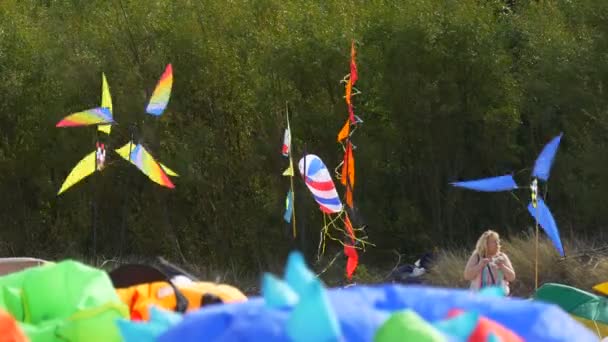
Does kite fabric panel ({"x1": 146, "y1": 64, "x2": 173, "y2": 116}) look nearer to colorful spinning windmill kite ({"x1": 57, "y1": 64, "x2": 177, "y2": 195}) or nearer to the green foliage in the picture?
colorful spinning windmill kite ({"x1": 57, "y1": 64, "x2": 177, "y2": 195})

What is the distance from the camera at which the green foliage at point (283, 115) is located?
527 inches

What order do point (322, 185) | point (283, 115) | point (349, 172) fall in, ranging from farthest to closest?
point (283, 115) → point (349, 172) → point (322, 185)

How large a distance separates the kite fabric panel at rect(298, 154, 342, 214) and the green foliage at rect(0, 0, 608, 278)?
9.99 ft

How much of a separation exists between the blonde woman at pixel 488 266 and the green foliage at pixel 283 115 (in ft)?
17.5

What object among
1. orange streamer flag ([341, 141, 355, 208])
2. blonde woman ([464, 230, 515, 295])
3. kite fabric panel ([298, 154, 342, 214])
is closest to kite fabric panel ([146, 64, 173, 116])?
kite fabric panel ([298, 154, 342, 214])

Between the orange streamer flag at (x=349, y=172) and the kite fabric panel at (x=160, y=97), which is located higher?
the kite fabric panel at (x=160, y=97)

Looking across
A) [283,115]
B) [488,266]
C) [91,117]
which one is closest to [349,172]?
[91,117]

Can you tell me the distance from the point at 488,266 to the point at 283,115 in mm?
7540

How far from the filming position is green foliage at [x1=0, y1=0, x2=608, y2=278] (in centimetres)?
1340

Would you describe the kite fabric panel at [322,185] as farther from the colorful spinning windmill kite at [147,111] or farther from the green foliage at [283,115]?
the green foliage at [283,115]

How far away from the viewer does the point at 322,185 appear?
35.2ft

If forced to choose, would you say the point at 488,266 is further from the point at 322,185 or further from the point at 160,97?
the point at 160,97

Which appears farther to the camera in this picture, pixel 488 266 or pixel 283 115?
pixel 283 115

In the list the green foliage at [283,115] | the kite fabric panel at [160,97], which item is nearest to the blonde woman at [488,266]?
the kite fabric panel at [160,97]
